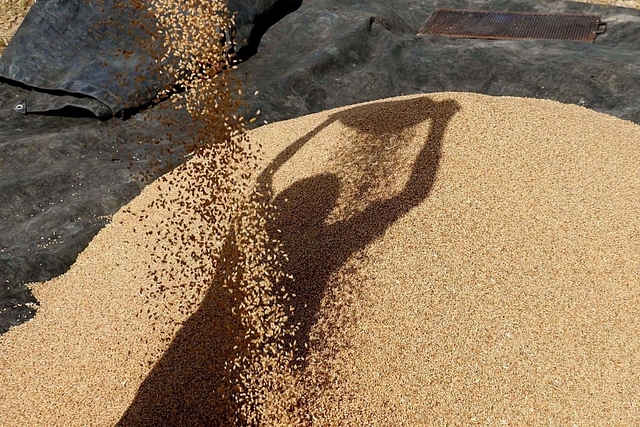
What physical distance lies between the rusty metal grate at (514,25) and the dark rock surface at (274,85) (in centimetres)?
17

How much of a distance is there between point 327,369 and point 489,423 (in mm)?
713

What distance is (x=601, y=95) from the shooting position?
5.23 m

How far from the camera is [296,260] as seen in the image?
133 inches

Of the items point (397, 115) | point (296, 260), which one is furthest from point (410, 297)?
point (397, 115)

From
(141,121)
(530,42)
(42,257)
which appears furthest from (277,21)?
(42,257)

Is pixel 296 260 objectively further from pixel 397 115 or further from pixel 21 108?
pixel 21 108

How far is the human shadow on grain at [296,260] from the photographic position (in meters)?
2.94

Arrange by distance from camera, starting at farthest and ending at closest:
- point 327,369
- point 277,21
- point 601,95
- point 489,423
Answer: point 277,21
point 601,95
point 327,369
point 489,423

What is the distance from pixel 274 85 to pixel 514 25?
2.60m

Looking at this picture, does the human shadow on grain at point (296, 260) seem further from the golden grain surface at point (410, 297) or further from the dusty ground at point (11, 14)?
the dusty ground at point (11, 14)

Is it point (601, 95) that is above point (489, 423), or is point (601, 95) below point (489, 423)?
below

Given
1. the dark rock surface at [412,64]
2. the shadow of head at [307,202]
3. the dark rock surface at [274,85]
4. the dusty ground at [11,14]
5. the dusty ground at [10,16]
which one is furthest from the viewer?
the dusty ground at [11,14]

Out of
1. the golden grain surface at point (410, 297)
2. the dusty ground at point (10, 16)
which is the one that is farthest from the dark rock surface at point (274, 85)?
the dusty ground at point (10, 16)

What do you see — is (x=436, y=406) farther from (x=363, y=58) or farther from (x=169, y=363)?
(x=363, y=58)
